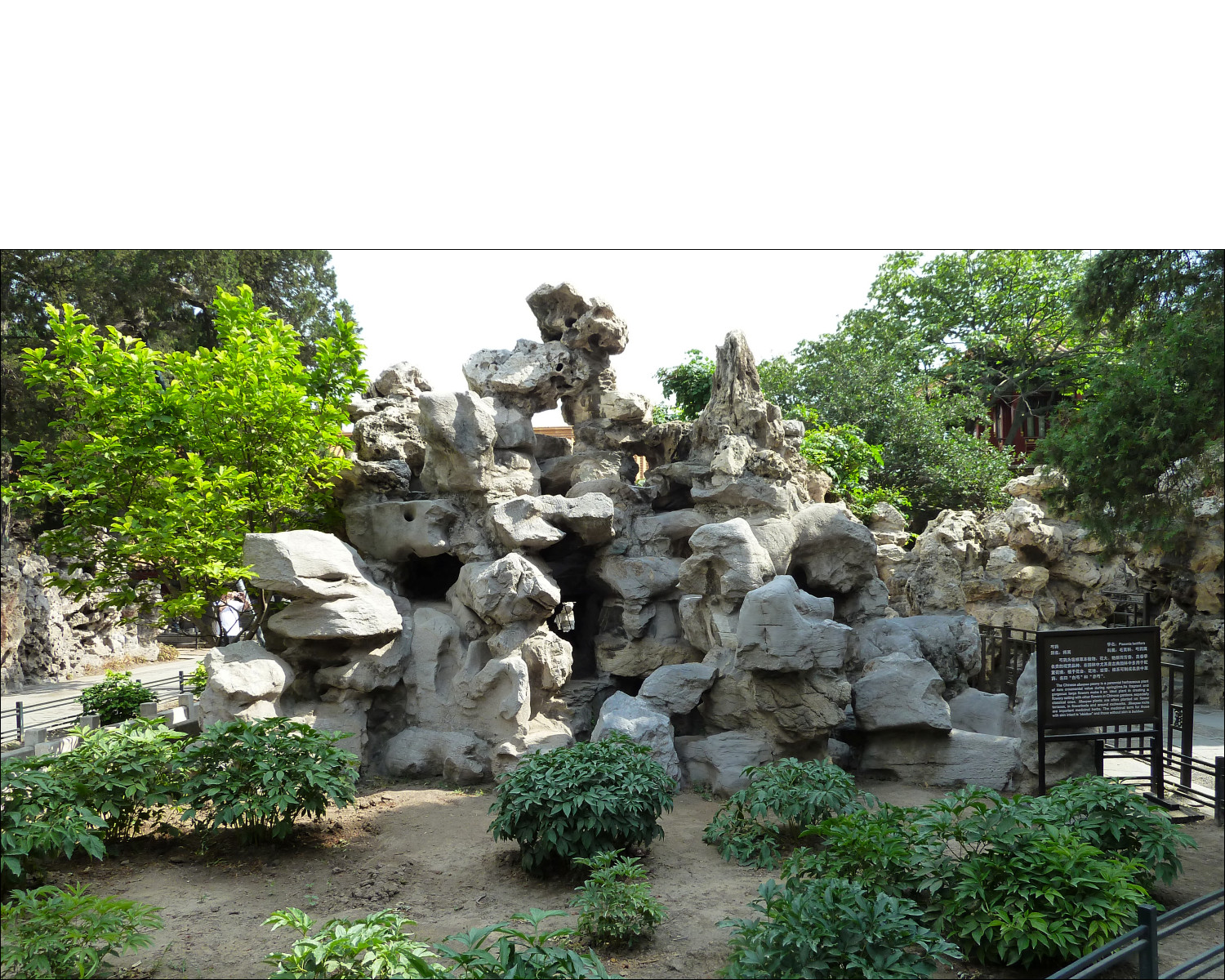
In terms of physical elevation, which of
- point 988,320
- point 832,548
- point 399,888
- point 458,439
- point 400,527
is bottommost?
point 399,888

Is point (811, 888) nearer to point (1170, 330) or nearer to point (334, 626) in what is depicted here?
point (1170, 330)

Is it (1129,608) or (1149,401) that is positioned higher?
(1149,401)

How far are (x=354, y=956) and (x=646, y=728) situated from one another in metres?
3.78

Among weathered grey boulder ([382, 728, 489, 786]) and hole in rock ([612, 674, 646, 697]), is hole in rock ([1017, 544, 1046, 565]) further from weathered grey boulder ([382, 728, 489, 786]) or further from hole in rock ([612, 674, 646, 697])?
weathered grey boulder ([382, 728, 489, 786])

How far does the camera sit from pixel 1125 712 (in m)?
6.89

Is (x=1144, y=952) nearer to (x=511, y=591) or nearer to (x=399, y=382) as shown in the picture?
(x=511, y=591)

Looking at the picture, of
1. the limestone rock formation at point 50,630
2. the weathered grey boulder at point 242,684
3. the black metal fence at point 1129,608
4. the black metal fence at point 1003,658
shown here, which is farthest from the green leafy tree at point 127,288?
the black metal fence at point 1129,608

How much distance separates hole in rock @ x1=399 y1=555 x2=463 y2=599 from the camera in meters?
9.80

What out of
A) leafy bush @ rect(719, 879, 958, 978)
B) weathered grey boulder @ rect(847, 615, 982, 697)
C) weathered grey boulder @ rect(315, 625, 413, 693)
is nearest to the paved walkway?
weathered grey boulder @ rect(315, 625, 413, 693)

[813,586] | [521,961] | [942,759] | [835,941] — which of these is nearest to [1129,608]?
[813,586]

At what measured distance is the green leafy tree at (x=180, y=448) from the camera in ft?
22.0

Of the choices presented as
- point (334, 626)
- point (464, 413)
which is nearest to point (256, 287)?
point (464, 413)

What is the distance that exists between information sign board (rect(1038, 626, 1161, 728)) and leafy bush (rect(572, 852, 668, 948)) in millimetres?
3861

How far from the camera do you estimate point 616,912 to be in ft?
16.2
